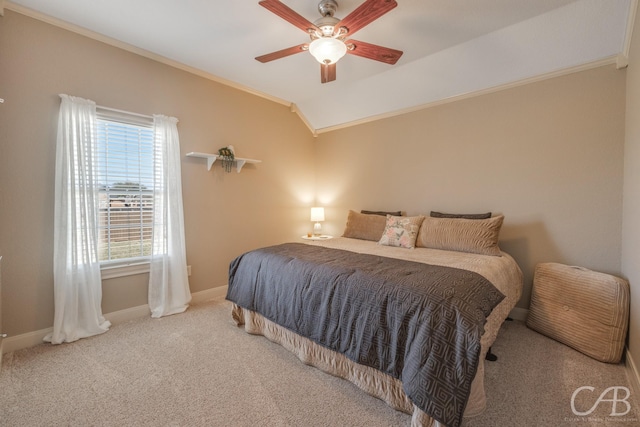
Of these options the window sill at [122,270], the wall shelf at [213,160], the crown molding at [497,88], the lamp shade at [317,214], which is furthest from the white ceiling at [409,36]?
the window sill at [122,270]

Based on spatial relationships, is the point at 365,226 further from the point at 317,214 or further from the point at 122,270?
the point at 122,270

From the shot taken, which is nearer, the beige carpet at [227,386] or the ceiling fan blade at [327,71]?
the beige carpet at [227,386]

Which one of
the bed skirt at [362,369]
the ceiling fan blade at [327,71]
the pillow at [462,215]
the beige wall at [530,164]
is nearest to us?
the bed skirt at [362,369]

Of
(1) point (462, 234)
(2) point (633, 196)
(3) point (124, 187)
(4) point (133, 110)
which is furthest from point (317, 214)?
(2) point (633, 196)

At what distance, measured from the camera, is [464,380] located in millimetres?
1180

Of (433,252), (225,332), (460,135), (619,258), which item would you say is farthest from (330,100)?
(619,258)

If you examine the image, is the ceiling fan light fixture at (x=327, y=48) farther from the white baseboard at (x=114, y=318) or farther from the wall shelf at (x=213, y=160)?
the white baseboard at (x=114, y=318)

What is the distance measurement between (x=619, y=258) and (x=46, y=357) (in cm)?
463

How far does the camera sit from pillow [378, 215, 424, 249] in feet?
9.50

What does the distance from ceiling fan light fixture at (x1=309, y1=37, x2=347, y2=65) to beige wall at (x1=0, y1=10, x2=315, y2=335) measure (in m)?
1.81

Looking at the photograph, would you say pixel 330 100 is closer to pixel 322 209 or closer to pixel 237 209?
pixel 322 209

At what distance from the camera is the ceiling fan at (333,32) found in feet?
5.40

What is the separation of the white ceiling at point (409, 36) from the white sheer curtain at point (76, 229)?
85 centimetres

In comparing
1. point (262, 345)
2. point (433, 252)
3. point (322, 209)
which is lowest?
point (262, 345)
